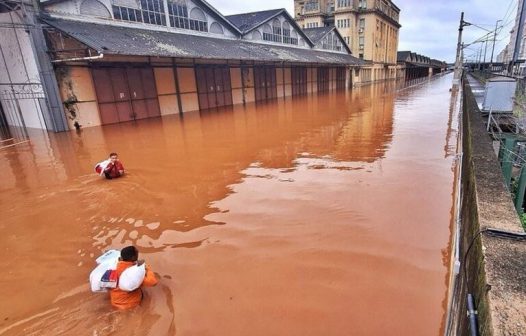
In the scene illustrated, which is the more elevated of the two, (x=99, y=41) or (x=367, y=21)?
(x=367, y=21)

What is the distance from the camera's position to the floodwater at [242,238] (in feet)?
10.2

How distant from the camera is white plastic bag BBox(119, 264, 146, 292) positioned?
3.13 meters

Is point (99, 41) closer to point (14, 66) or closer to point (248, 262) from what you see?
point (14, 66)

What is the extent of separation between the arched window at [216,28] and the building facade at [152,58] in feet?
0.21

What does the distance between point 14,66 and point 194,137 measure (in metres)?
9.69

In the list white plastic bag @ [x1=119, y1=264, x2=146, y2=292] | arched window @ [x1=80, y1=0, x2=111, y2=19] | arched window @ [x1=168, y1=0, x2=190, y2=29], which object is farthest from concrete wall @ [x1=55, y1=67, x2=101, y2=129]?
white plastic bag @ [x1=119, y1=264, x2=146, y2=292]

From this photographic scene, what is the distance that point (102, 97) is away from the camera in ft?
50.6

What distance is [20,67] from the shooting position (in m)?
14.0

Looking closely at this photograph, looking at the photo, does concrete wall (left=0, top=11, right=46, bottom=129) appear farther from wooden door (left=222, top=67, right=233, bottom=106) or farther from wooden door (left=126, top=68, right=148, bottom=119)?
wooden door (left=222, top=67, right=233, bottom=106)

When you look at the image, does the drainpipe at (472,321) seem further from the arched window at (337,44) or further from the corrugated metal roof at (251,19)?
the arched window at (337,44)

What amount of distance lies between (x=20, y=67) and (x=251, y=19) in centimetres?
1854

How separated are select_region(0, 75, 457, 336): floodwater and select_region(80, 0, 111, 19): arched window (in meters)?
8.53

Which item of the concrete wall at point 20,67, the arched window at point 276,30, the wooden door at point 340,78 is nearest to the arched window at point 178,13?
the concrete wall at point 20,67

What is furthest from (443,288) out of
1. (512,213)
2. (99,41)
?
(99,41)
